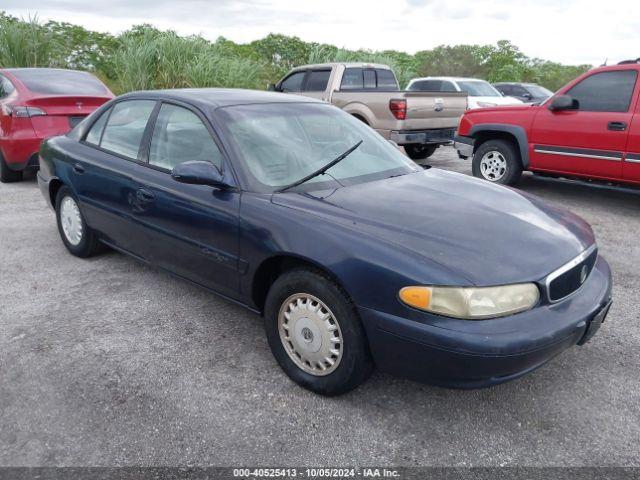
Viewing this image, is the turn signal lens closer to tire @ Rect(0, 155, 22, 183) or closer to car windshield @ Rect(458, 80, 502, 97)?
tire @ Rect(0, 155, 22, 183)

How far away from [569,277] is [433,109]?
6.78 metres

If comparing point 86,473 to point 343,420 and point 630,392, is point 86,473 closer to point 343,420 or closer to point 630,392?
point 343,420

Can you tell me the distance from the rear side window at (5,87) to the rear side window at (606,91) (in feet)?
24.5

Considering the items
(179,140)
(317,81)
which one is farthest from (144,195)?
(317,81)

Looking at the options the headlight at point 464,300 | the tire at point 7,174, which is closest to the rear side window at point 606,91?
the headlight at point 464,300

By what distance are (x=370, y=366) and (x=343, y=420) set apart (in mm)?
A: 296

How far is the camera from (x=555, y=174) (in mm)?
7102

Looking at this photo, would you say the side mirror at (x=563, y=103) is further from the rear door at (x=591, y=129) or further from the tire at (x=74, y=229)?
the tire at (x=74, y=229)

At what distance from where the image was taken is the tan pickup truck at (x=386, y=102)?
28.2 feet

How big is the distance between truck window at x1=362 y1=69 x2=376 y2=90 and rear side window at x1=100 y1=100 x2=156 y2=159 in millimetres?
6965

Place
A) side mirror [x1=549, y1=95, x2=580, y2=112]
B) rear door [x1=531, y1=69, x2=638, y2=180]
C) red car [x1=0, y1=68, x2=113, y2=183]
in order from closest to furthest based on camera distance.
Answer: rear door [x1=531, y1=69, x2=638, y2=180], side mirror [x1=549, y1=95, x2=580, y2=112], red car [x1=0, y1=68, x2=113, y2=183]

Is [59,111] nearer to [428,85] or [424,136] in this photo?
[424,136]

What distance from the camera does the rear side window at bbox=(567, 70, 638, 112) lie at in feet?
20.7

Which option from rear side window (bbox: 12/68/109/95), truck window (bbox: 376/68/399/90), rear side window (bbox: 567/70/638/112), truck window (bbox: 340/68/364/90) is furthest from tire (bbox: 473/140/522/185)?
rear side window (bbox: 12/68/109/95)
